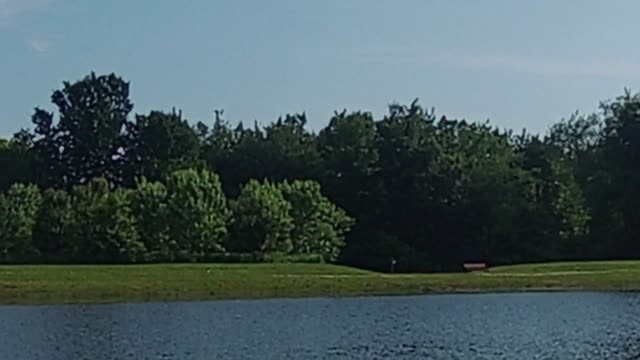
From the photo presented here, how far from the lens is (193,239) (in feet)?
308

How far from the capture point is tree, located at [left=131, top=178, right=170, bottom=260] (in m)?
92.9

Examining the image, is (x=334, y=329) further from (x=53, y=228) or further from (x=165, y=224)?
(x=53, y=228)

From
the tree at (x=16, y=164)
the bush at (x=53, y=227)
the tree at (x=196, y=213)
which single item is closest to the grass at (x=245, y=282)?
the tree at (x=196, y=213)

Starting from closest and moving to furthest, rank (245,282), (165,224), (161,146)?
(245,282), (165,224), (161,146)

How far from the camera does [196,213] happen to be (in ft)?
313

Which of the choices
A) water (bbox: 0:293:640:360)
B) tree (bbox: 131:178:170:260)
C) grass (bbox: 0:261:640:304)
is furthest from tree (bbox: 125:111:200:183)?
water (bbox: 0:293:640:360)

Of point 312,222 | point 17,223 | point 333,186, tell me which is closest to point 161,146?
point 333,186

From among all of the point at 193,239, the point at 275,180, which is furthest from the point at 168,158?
the point at 193,239

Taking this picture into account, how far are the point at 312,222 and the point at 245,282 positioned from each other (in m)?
28.3

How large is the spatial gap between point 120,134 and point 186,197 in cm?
3849

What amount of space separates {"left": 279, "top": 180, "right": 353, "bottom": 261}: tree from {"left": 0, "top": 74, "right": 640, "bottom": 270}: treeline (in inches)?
5.8

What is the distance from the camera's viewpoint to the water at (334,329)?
131 feet

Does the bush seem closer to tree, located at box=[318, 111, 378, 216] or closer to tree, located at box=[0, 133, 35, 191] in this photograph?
tree, located at box=[0, 133, 35, 191]

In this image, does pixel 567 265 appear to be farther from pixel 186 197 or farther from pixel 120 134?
pixel 120 134
